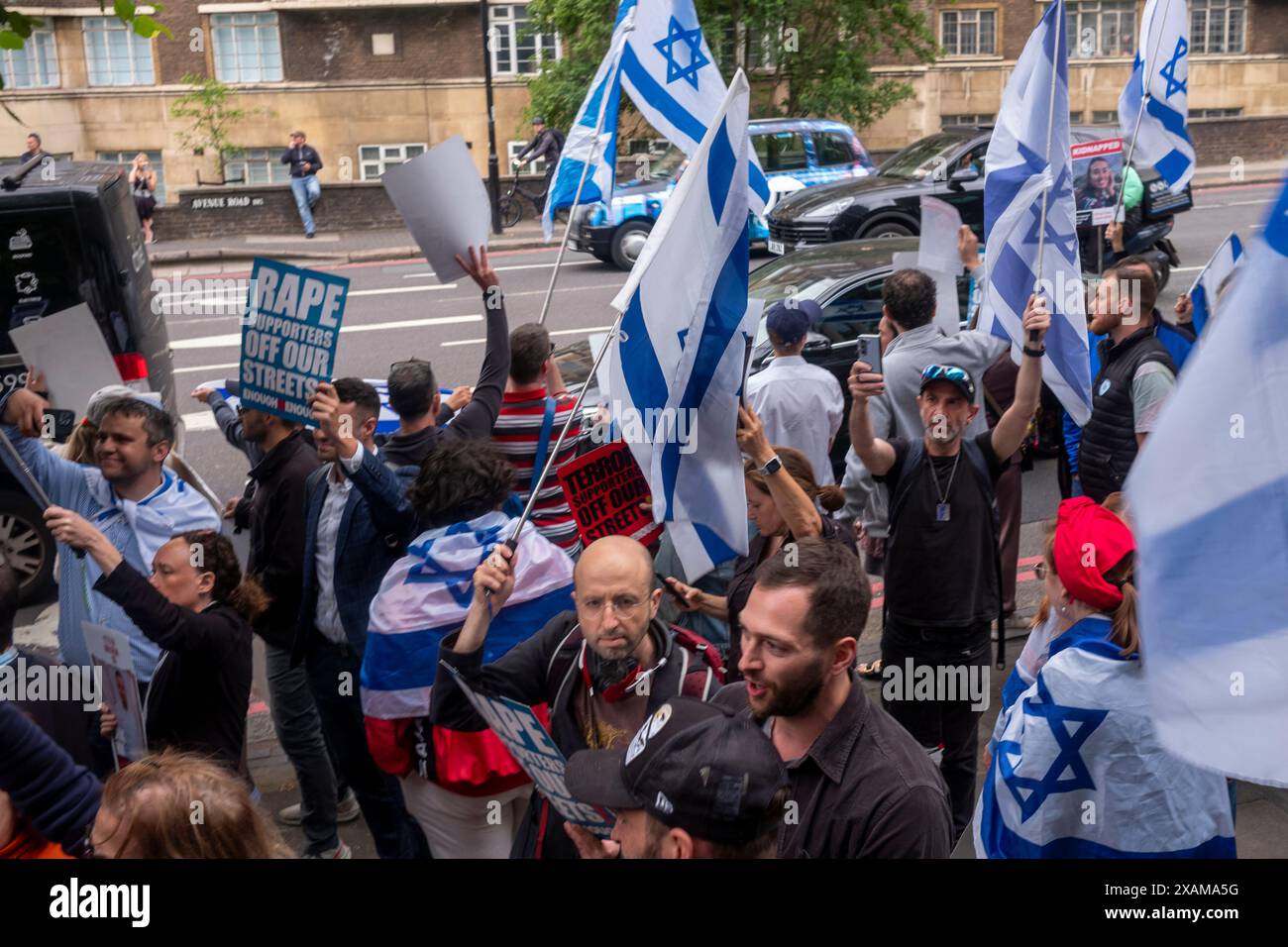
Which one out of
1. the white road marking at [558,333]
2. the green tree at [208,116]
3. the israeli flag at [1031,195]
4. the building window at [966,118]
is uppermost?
the green tree at [208,116]

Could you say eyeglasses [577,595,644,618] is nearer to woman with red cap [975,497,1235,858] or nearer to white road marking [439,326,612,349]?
woman with red cap [975,497,1235,858]

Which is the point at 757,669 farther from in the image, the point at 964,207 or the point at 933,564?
the point at 964,207

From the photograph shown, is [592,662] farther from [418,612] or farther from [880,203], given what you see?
[880,203]

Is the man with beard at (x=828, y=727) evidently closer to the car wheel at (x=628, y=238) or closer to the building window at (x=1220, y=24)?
the car wheel at (x=628, y=238)

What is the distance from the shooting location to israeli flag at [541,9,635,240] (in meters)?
5.88

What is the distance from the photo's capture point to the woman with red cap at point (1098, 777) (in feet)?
10.2

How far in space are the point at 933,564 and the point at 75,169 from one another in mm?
6675

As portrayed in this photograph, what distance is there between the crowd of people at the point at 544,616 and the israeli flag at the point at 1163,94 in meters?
1.50

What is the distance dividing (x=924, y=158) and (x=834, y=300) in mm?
10462

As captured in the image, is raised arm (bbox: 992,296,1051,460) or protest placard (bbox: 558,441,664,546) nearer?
protest placard (bbox: 558,441,664,546)

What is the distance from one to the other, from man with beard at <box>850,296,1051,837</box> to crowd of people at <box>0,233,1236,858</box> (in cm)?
1

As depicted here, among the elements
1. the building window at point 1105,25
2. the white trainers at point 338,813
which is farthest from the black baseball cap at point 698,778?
the building window at point 1105,25

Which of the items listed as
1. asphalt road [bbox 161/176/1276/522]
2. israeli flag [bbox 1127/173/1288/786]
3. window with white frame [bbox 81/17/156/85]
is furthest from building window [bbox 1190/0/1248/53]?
israeli flag [bbox 1127/173/1288/786]
